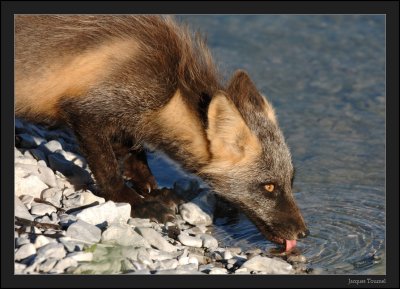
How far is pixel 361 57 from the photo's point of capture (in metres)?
21.0

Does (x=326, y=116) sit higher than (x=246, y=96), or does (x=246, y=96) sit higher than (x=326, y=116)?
(x=326, y=116)

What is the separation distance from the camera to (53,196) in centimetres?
1155

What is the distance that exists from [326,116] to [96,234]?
9.09 metres

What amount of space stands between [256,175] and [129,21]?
3.39 meters

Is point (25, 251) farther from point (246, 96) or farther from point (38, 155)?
point (246, 96)

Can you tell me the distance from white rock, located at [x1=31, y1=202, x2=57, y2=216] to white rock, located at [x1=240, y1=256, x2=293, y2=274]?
296cm

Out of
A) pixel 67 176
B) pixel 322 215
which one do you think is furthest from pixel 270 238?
pixel 67 176

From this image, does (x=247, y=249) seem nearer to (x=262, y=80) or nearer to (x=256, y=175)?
Result: (x=256, y=175)

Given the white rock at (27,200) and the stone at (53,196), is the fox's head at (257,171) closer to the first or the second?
the stone at (53,196)

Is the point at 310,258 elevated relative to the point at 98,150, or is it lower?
lower

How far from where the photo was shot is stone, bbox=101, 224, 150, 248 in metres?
10.1

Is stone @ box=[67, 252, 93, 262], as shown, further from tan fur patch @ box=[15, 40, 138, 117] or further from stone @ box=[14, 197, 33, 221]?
tan fur patch @ box=[15, 40, 138, 117]

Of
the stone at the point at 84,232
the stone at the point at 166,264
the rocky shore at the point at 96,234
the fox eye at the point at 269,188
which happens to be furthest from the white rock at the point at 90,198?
the fox eye at the point at 269,188

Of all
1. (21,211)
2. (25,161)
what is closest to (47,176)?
(25,161)
